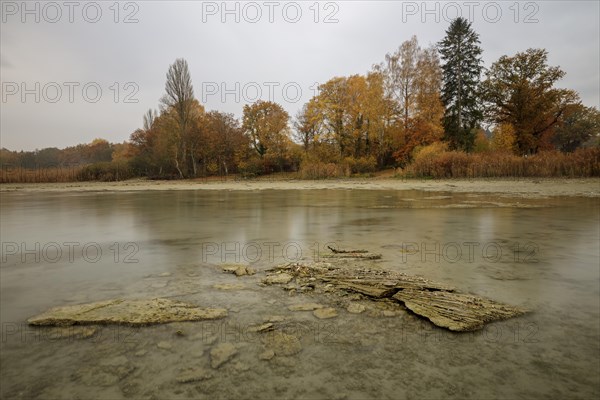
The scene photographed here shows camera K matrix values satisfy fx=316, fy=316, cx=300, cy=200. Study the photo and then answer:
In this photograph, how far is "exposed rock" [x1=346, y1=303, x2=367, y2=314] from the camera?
101 inches

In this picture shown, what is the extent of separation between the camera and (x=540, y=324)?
2268 millimetres

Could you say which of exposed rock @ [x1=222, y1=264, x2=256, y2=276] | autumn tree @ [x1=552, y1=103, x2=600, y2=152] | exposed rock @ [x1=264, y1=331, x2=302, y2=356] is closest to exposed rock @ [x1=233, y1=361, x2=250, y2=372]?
exposed rock @ [x1=264, y1=331, x2=302, y2=356]

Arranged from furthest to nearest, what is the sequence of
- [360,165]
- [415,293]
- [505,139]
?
[505,139] → [360,165] → [415,293]

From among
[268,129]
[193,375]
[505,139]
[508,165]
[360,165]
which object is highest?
[268,129]

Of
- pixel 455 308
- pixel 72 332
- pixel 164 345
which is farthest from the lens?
pixel 455 308

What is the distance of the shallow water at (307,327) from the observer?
1.67 m

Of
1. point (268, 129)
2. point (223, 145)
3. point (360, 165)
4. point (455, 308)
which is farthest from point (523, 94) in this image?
point (455, 308)

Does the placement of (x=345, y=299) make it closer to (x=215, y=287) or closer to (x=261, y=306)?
(x=261, y=306)

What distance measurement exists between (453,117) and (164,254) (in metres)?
32.0

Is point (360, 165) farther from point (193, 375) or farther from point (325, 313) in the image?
point (193, 375)

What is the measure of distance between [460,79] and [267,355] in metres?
34.8

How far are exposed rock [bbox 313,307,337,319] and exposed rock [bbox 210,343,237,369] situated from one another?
0.74 m

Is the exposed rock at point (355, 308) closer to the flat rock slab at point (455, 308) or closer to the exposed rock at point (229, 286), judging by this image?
the flat rock slab at point (455, 308)

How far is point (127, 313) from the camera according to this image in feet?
8.32
